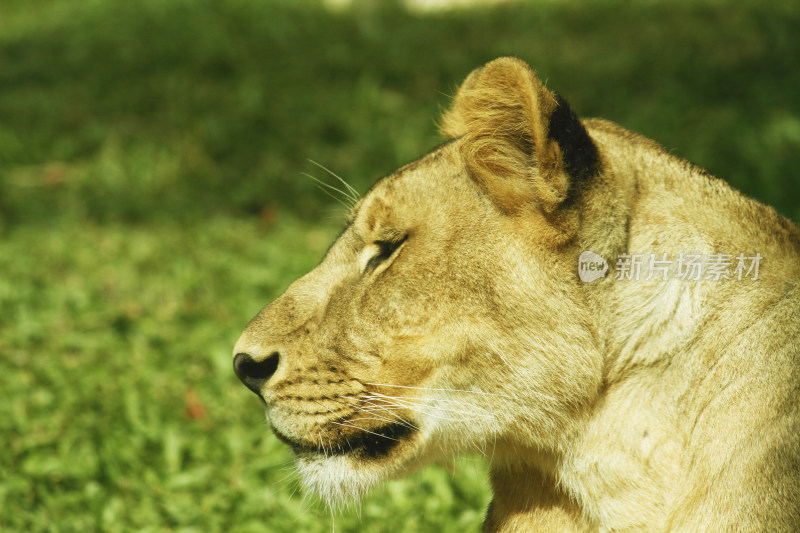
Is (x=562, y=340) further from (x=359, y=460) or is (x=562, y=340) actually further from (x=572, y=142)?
(x=359, y=460)

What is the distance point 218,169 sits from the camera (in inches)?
275

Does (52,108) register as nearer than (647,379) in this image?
No

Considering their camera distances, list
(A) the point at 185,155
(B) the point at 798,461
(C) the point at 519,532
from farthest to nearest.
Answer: (A) the point at 185,155
(C) the point at 519,532
(B) the point at 798,461

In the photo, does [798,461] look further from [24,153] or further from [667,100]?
[24,153]

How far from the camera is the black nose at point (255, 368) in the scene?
8.06 feet

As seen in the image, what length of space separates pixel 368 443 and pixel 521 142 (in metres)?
0.91

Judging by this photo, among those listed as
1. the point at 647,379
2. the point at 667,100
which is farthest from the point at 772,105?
the point at 647,379

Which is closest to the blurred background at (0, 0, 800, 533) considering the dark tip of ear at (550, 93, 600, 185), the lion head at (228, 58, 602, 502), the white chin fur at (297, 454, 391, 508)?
the white chin fur at (297, 454, 391, 508)

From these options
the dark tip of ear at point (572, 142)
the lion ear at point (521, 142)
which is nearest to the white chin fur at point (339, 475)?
the lion ear at point (521, 142)

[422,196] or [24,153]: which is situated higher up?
[422,196]

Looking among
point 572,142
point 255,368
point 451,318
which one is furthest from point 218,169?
point 572,142

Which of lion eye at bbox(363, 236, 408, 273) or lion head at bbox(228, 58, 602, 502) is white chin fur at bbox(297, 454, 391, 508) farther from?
lion eye at bbox(363, 236, 408, 273)

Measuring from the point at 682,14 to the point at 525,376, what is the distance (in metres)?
6.66

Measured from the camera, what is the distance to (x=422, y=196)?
7.89 feet
